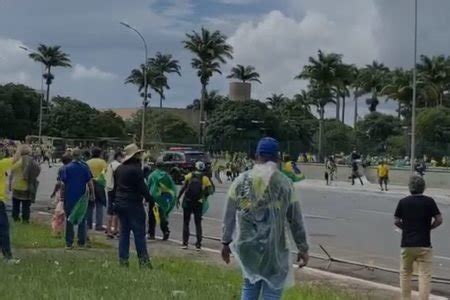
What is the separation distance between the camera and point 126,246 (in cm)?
1050

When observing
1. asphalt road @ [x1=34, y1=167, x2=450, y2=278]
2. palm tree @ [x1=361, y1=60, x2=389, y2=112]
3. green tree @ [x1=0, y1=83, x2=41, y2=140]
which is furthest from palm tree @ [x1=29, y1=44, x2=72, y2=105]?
asphalt road @ [x1=34, y1=167, x2=450, y2=278]

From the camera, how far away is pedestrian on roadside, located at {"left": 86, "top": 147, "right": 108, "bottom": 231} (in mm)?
15695

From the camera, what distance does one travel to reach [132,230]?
10.6m

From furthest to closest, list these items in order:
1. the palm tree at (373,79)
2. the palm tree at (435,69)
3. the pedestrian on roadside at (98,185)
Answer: the palm tree at (373,79) → the palm tree at (435,69) → the pedestrian on roadside at (98,185)

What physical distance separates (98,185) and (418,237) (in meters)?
8.34

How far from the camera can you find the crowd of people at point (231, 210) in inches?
240

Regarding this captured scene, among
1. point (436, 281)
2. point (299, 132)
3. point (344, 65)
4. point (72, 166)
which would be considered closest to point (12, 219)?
point (72, 166)

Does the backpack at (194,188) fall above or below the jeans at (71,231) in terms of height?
above

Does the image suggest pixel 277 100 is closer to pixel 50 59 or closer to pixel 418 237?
pixel 50 59

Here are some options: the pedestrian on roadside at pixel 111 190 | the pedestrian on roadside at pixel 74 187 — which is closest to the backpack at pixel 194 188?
the pedestrian on roadside at pixel 111 190

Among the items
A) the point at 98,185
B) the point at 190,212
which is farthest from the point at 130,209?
the point at 98,185

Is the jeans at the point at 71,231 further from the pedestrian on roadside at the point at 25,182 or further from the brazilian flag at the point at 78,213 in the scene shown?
the pedestrian on roadside at the point at 25,182

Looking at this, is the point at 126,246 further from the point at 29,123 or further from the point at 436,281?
the point at 29,123

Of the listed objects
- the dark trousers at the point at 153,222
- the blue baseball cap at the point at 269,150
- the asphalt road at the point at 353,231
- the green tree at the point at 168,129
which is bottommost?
the asphalt road at the point at 353,231
